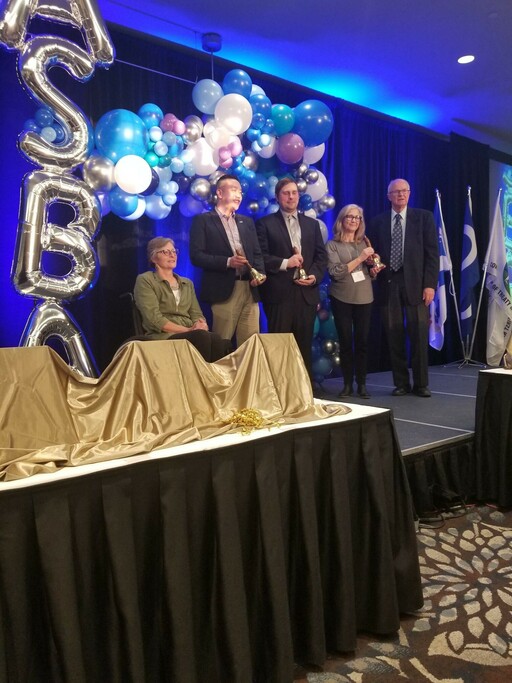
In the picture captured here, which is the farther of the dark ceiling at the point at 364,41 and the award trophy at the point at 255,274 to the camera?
the dark ceiling at the point at 364,41

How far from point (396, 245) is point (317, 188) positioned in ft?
2.62

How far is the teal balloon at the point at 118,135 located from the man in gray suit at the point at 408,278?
73.6 inches

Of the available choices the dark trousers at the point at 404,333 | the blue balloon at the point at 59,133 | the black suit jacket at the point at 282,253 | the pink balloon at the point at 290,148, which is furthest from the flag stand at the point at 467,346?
the blue balloon at the point at 59,133

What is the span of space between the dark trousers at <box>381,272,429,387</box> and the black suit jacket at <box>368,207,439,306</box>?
0.20 feet

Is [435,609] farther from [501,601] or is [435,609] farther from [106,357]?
[106,357]

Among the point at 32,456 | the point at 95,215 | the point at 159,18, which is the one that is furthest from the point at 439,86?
the point at 32,456

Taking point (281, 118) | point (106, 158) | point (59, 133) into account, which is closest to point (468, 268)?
point (281, 118)

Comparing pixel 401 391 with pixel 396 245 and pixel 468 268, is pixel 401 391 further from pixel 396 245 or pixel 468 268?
pixel 468 268

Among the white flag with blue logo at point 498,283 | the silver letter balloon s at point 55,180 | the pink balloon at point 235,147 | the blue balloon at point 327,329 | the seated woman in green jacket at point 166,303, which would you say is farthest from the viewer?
the white flag with blue logo at point 498,283

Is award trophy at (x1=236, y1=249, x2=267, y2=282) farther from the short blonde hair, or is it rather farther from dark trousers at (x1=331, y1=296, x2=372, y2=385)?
the short blonde hair

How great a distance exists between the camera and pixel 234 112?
12.6 feet

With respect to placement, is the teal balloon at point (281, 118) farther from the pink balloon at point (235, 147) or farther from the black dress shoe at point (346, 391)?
the black dress shoe at point (346, 391)

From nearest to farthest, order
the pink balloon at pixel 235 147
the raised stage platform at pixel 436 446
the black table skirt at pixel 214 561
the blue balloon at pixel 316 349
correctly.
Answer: the black table skirt at pixel 214 561, the raised stage platform at pixel 436 446, the pink balloon at pixel 235 147, the blue balloon at pixel 316 349

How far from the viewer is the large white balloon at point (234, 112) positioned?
3.85 meters
